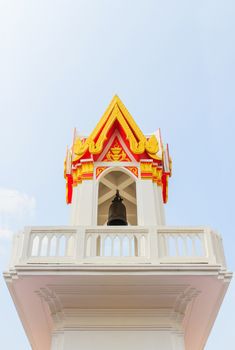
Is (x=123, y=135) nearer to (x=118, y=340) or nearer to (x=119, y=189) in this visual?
(x=119, y=189)

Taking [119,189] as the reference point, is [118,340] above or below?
below

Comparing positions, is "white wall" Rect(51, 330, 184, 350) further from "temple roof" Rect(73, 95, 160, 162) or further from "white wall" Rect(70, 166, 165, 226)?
"temple roof" Rect(73, 95, 160, 162)

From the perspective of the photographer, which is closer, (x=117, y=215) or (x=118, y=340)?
(x=118, y=340)

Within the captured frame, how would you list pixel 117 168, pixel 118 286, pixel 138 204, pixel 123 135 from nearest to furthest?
1. pixel 118 286
2. pixel 138 204
3. pixel 117 168
4. pixel 123 135

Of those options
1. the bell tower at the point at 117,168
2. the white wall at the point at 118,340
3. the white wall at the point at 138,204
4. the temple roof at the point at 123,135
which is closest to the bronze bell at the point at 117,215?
the bell tower at the point at 117,168

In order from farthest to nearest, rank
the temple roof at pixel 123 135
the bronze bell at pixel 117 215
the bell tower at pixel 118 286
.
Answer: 1. the temple roof at pixel 123 135
2. the bronze bell at pixel 117 215
3. the bell tower at pixel 118 286

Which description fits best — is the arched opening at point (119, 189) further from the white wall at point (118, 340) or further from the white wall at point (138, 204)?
the white wall at point (118, 340)

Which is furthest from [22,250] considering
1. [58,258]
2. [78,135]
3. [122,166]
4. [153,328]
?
[78,135]

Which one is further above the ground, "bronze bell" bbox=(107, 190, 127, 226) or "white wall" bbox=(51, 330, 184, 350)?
"bronze bell" bbox=(107, 190, 127, 226)

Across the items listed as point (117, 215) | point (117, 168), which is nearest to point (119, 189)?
point (117, 168)

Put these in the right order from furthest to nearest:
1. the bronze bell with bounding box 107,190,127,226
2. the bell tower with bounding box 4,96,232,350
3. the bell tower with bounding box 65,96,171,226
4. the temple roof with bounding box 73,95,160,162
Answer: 1. the temple roof with bounding box 73,95,160,162
2. the bronze bell with bounding box 107,190,127,226
3. the bell tower with bounding box 65,96,171,226
4. the bell tower with bounding box 4,96,232,350

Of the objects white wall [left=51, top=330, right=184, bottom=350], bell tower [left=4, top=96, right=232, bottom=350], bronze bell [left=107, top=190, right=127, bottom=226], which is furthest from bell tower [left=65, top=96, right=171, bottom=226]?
white wall [left=51, top=330, right=184, bottom=350]

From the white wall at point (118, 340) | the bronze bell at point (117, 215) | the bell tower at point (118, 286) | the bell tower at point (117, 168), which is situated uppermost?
the bell tower at point (117, 168)

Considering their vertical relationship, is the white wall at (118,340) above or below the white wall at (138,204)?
below
